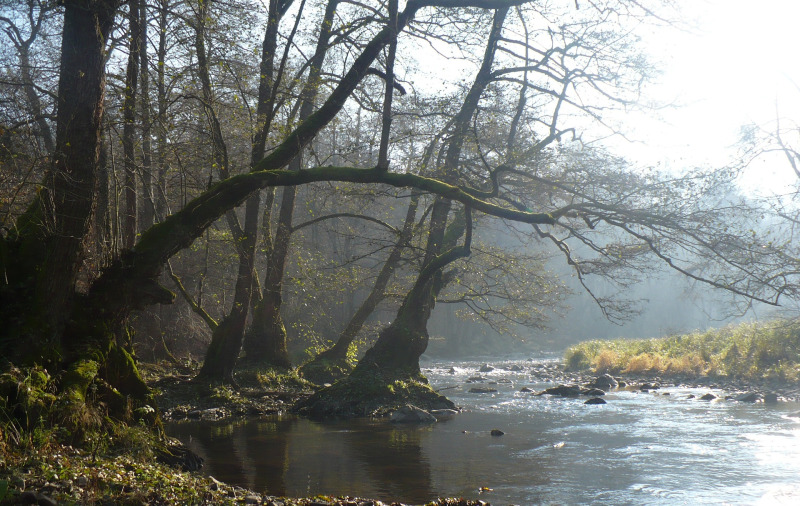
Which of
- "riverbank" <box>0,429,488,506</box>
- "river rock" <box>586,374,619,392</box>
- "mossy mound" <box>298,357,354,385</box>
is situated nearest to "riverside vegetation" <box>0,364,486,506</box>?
"riverbank" <box>0,429,488,506</box>

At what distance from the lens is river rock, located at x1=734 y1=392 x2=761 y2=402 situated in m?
15.9

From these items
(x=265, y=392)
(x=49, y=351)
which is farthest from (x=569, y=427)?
(x=49, y=351)

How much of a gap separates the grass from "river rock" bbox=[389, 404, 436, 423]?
11.5 metres

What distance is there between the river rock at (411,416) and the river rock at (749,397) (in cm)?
835

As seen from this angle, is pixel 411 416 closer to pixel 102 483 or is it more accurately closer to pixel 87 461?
pixel 87 461

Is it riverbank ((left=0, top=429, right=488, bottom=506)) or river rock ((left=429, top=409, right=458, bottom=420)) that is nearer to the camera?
riverbank ((left=0, top=429, right=488, bottom=506))

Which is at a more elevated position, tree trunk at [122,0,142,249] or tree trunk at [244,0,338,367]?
tree trunk at [122,0,142,249]

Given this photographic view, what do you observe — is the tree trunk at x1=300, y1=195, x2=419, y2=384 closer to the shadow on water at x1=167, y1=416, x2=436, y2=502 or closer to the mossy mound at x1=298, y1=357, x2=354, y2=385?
the mossy mound at x1=298, y1=357, x2=354, y2=385

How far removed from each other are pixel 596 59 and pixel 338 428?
9837 mm

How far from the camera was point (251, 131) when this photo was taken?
39.2 ft

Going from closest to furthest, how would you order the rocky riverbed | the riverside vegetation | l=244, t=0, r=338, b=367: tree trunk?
the riverside vegetation, the rocky riverbed, l=244, t=0, r=338, b=367: tree trunk

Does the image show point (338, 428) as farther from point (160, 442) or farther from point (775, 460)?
point (775, 460)

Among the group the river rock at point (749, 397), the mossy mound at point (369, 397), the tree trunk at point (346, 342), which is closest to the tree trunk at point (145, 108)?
the mossy mound at point (369, 397)

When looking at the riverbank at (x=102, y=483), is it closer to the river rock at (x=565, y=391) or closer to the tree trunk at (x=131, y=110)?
the tree trunk at (x=131, y=110)
